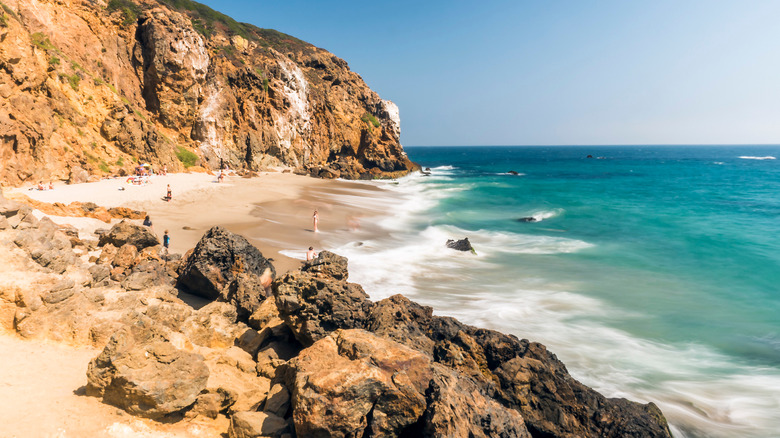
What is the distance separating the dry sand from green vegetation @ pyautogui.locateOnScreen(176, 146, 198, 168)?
11.1 ft

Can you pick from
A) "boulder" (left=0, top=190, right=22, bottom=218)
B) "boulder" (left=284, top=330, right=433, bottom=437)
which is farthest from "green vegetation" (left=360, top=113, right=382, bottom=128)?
"boulder" (left=284, top=330, right=433, bottom=437)

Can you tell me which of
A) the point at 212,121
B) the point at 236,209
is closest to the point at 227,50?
the point at 212,121

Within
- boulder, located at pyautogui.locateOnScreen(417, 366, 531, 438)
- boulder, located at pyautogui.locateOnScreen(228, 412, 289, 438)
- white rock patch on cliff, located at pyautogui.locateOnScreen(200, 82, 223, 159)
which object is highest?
white rock patch on cliff, located at pyautogui.locateOnScreen(200, 82, 223, 159)

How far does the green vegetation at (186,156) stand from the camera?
32.9m

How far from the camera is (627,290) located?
48.8 ft

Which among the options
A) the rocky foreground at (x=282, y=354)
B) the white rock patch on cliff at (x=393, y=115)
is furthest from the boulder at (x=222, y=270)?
the white rock patch on cliff at (x=393, y=115)

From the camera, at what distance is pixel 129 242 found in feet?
36.2

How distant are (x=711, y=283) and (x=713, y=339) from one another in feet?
19.9

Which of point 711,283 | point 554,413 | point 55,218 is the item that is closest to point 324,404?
point 554,413

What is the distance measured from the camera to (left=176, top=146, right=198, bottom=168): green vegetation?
3294 centimetres

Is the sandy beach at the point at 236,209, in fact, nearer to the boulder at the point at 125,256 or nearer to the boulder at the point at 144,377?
the boulder at the point at 125,256

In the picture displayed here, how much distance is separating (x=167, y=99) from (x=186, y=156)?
580 cm

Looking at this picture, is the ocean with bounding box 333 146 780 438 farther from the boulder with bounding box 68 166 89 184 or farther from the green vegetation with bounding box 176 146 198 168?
the green vegetation with bounding box 176 146 198 168

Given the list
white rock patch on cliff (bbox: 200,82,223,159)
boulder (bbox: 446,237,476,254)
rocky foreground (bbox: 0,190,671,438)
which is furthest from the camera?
white rock patch on cliff (bbox: 200,82,223,159)
